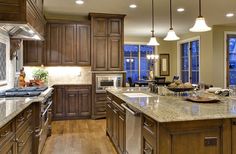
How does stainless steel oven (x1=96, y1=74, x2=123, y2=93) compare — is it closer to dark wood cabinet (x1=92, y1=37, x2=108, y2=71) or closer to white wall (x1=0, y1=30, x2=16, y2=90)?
dark wood cabinet (x1=92, y1=37, x2=108, y2=71)

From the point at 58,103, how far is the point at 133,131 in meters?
3.79

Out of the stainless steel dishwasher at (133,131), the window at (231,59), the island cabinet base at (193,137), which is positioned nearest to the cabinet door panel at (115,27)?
the stainless steel dishwasher at (133,131)

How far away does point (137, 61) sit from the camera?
10547 millimetres

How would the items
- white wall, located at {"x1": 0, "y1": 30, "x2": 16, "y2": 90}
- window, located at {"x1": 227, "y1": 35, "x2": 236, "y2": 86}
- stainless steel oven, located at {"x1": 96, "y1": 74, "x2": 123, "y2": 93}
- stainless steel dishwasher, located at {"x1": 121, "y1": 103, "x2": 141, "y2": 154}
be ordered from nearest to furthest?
1. stainless steel dishwasher, located at {"x1": 121, "y1": 103, "x2": 141, "y2": 154}
2. white wall, located at {"x1": 0, "y1": 30, "x2": 16, "y2": 90}
3. stainless steel oven, located at {"x1": 96, "y1": 74, "x2": 123, "y2": 93}
4. window, located at {"x1": 227, "y1": 35, "x2": 236, "y2": 86}

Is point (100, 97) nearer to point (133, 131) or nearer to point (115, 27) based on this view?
point (115, 27)

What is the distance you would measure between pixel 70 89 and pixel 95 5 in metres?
2.21

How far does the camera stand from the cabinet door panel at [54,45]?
5974 millimetres

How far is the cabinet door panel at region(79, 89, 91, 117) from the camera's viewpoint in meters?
6.00

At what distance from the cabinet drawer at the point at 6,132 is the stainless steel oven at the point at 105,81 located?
4037mm

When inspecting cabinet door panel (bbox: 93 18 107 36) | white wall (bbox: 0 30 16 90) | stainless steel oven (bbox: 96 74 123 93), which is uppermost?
cabinet door panel (bbox: 93 18 107 36)

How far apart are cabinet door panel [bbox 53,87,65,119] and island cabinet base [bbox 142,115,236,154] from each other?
424cm

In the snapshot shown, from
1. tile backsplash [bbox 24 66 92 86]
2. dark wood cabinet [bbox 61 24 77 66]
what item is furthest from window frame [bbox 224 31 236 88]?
dark wood cabinet [bbox 61 24 77 66]

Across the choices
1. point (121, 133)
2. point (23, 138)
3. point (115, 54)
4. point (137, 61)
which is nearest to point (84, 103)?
point (115, 54)

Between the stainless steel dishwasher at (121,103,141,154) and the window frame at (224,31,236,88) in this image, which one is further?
the window frame at (224,31,236,88)
